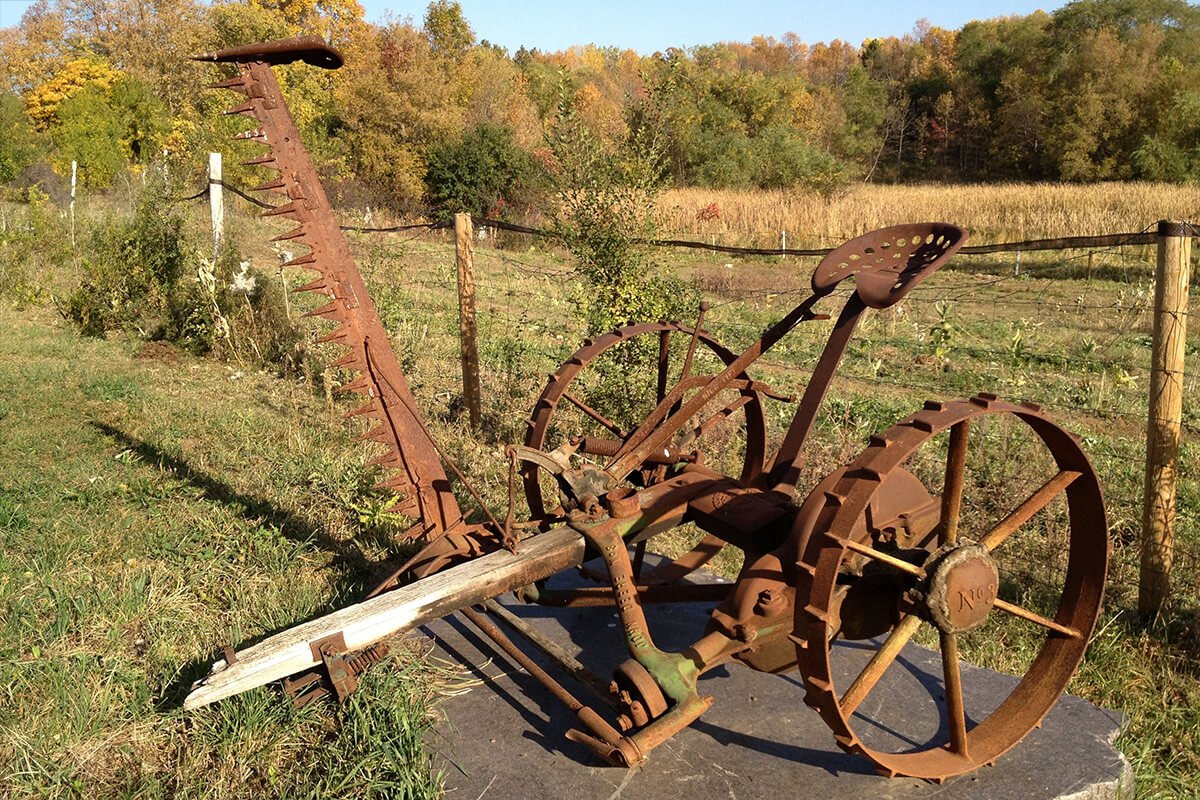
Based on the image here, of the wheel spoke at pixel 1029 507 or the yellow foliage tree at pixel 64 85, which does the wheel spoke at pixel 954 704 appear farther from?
the yellow foliage tree at pixel 64 85

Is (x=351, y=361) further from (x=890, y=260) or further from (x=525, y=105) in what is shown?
(x=525, y=105)

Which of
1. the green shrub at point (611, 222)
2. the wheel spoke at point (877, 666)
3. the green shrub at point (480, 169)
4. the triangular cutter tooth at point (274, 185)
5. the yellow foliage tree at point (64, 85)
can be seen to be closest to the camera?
the wheel spoke at point (877, 666)

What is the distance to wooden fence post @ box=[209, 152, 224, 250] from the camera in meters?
7.72

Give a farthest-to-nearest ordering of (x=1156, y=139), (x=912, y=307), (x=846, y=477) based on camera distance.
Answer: (x=1156, y=139), (x=912, y=307), (x=846, y=477)

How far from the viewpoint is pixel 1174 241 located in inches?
124

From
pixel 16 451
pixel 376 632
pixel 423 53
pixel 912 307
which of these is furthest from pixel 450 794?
pixel 423 53

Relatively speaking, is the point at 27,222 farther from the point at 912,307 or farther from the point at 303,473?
the point at 912,307

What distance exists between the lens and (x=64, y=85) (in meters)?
31.2

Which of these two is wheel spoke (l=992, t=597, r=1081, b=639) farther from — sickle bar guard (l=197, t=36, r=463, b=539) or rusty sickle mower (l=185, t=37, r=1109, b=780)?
sickle bar guard (l=197, t=36, r=463, b=539)

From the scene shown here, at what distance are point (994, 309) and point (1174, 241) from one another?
8.85 metres

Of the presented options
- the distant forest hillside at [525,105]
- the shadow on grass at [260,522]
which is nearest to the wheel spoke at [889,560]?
the shadow on grass at [260,522]

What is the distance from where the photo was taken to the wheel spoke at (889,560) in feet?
6.88

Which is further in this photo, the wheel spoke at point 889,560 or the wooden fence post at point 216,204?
the wooden fence post at point 216,204

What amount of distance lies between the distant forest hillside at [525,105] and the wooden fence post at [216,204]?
3.36 metres
